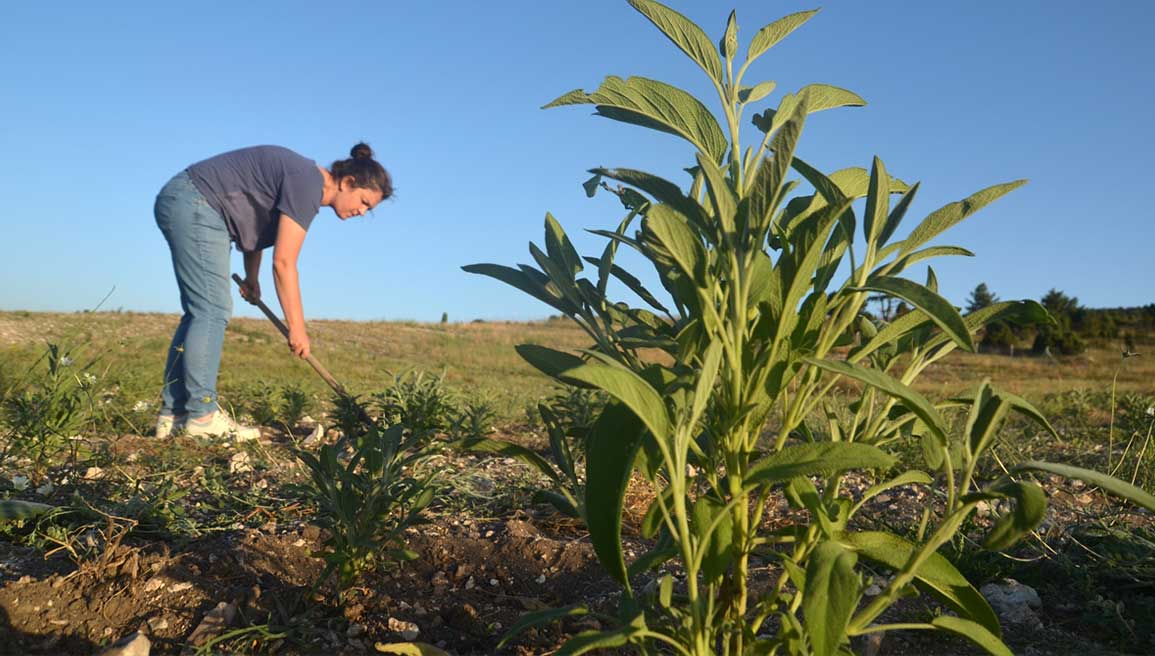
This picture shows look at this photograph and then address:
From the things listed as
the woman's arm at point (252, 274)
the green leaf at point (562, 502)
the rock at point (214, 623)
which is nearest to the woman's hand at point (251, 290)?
the woman's arm at point (252, 274)

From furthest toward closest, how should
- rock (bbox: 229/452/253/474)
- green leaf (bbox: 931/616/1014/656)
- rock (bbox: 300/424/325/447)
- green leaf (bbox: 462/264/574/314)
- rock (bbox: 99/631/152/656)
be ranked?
rock (bbox: 300/424/325/447)
rock (bbox: 229/452/253/474)
rock (bbox: 99/631/152/656)
green leaf (bbox: 462/264/574/314)
green leaf (bbox: 931/616/1014/656)

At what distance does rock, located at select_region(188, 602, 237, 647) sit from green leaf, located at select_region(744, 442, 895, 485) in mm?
1284

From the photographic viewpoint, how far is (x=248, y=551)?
2.31 metres

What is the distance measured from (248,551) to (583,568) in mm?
927

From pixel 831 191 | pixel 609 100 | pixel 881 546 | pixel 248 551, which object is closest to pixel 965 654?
pixel 881 546

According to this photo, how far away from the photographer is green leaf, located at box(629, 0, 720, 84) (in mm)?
1319

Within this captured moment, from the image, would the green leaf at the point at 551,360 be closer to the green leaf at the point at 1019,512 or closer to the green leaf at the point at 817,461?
the green leaf at the point at 817,461

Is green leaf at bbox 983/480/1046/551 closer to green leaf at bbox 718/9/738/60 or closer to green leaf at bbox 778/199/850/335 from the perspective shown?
green leaf at bbox 778/199/850/335

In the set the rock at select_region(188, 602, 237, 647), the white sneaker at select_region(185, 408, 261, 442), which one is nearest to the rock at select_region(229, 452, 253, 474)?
the white sneaker at select_region(185, 408, 261, 442)

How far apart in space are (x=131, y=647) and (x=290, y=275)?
133 inches

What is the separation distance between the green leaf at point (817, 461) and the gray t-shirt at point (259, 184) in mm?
4167

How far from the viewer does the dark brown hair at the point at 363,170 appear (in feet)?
→ 17.1

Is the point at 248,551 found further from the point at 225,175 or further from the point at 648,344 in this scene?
the point at 225,175

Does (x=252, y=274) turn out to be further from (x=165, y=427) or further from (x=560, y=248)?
(x=560, y=248)
